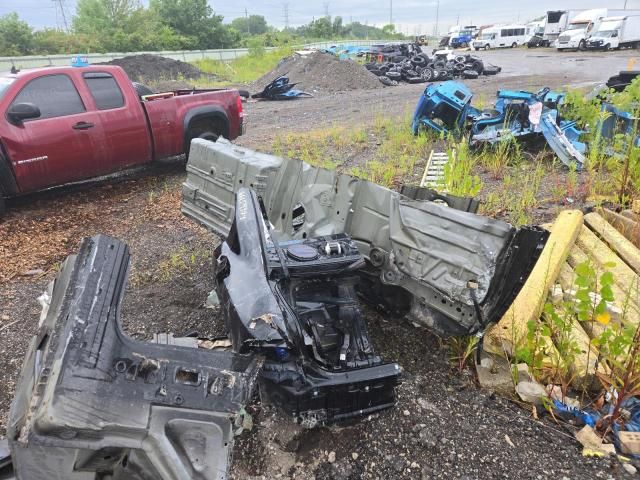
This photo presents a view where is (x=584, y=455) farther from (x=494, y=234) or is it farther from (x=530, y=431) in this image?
(x=494, y=234)

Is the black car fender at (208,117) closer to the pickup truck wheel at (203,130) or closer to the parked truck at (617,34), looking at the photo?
the pickup truck wheel at (203,130)

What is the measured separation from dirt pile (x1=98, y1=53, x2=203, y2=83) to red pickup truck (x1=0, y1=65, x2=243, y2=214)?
1478 cm

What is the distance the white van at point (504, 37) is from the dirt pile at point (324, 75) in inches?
1049

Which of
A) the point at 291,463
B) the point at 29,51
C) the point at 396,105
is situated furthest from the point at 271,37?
the point at 291,463

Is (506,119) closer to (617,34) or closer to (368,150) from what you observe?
(368,150)

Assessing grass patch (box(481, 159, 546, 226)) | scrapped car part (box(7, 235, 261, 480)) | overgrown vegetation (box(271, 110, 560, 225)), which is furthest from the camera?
overgrown vegetation (box(271, 110, 560, 225))

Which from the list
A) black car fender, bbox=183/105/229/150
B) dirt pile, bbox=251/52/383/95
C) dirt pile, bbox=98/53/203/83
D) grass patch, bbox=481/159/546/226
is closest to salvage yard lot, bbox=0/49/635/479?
grass patch, bbox=481/159/546/226

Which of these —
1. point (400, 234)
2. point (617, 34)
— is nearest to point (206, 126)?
point (400, 234)

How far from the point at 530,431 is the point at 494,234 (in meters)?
1.18

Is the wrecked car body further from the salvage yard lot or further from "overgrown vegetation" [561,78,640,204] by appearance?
the salvage yard lot

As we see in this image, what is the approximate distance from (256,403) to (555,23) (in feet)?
149

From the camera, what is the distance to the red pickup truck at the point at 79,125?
5.28 m

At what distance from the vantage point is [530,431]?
2.68 metres

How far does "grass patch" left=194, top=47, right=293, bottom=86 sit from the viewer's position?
21.9 metres
